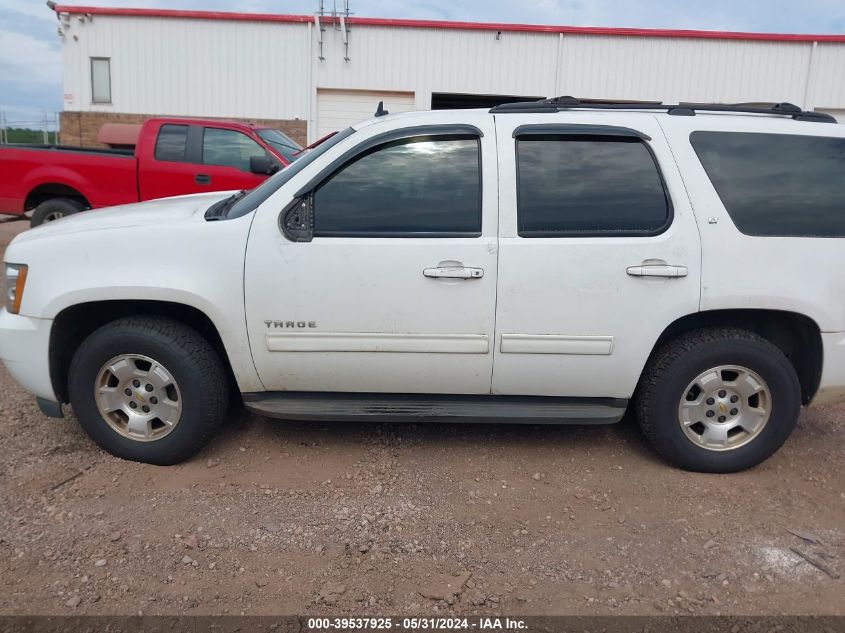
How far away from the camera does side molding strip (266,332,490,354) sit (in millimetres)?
3385

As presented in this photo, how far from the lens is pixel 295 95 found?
18.4m

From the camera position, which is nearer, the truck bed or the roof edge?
the truck bed

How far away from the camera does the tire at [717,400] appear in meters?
3.46

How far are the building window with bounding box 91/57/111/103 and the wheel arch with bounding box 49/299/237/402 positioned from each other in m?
17.9

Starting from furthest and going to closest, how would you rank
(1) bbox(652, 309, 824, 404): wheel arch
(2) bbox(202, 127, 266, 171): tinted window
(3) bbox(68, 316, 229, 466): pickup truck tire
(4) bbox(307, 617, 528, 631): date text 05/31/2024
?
(2) bbox(202, 127, 266, 171): tinted window, (1) bbox(652, 309, 824, 404): wheel arch, (3) bbox(68, 316, 229, 466): pickup truck tire, (4) bbox(307, 617, 528, 631): date text 05/31/2024

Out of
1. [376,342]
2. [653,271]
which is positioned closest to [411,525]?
[376,342]

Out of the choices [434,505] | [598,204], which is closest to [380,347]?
[434,505]

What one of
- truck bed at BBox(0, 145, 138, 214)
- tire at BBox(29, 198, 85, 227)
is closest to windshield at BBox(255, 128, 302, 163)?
truck bed at BBox(0, 145, 138, 214)

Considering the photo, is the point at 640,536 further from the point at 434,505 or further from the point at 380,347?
the point at 380,347

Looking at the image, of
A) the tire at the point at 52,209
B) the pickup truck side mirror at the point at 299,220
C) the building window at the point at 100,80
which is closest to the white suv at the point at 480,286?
the pickup truck side mirror at the point at 299,220

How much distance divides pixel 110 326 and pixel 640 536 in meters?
2.89

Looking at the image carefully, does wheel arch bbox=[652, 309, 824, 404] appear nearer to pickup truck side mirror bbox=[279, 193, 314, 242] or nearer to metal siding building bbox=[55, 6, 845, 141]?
pickup truck side mirror bbox=[279, 193, 314, 242]

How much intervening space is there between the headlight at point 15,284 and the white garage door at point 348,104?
1576 centimetres

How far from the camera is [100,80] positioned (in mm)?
18703
